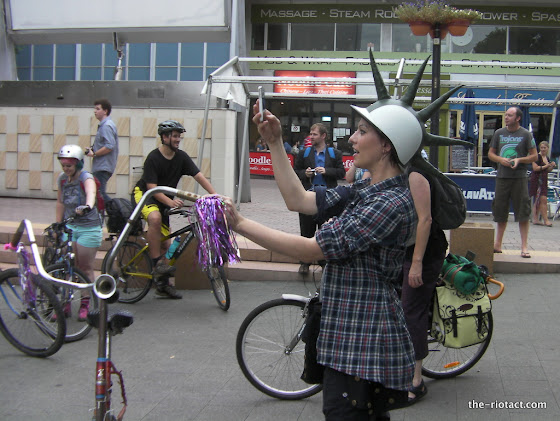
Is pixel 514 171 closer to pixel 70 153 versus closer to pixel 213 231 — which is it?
pixel 70 153

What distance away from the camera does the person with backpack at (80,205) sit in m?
5.96

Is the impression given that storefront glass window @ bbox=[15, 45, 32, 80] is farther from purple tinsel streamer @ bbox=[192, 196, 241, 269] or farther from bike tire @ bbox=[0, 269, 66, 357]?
purple tinsel streamer @ bbox=[192, 196, 241, 269]

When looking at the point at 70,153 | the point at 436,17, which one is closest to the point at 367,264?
the point at 70,153

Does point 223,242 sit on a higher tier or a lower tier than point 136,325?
higher

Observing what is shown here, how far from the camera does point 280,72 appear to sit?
24.6 metres

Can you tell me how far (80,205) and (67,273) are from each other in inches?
28.1

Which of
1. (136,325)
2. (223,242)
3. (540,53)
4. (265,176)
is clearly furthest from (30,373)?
(540,53)

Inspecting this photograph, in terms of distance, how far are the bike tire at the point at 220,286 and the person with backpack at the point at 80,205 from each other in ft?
4.00

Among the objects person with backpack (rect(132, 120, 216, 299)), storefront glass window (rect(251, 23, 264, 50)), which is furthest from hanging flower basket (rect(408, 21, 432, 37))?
storefront glass window (rect(251, 23, 264, 50))

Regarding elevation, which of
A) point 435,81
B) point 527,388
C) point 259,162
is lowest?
point 527,388

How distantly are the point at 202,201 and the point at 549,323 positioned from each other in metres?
4.90

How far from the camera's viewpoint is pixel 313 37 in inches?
1046

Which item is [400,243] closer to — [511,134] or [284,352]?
[284,352]

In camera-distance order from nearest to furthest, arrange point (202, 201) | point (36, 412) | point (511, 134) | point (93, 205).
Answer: point (202, 201) → point (36, 412) → point (93, 205) → point (511, 134)
